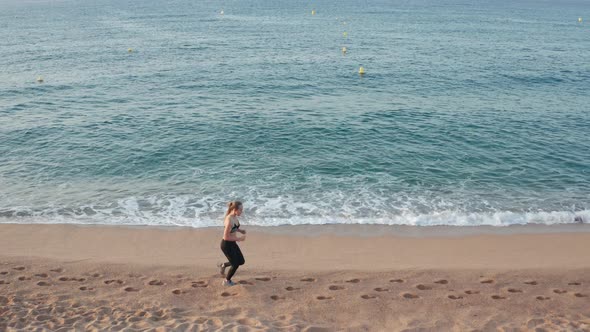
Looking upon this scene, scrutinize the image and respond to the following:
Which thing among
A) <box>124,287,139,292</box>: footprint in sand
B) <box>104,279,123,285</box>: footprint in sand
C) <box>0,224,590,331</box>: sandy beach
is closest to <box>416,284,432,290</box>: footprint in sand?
<box>0,224,590,331</box>: sandy beach

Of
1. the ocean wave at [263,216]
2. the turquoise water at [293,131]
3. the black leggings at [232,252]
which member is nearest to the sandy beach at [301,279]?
the ocean wave at [263,216]

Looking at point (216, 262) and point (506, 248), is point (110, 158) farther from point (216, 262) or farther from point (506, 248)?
point (506, 248)

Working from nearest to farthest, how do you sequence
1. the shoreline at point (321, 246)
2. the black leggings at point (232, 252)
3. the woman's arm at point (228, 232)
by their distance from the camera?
1. the woman's arm at point (228, 232)
2. the black leggings at point (232, 252)
3. the shoreline at point (321, 246)

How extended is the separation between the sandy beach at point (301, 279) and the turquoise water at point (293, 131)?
1.08 metres

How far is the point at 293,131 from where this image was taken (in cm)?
2292

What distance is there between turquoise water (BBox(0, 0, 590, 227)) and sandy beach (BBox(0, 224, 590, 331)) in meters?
1.08

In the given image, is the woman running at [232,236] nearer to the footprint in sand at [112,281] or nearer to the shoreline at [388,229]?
the footprint in sand at [112,281]

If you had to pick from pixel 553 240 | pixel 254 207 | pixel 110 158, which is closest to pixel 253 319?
pixel 254 207

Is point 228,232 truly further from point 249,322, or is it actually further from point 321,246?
point 321,246

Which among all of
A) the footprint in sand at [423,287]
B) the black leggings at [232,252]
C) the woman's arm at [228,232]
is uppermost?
the woman's arm at [228,232]

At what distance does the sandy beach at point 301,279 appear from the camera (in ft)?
29.7

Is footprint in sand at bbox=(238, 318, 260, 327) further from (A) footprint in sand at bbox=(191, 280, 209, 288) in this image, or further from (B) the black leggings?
(A) footprint in sand at bbox=(191, 280, 209, 288)

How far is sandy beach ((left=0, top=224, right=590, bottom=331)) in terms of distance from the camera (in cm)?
904

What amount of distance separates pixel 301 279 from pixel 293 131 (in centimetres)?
1262
